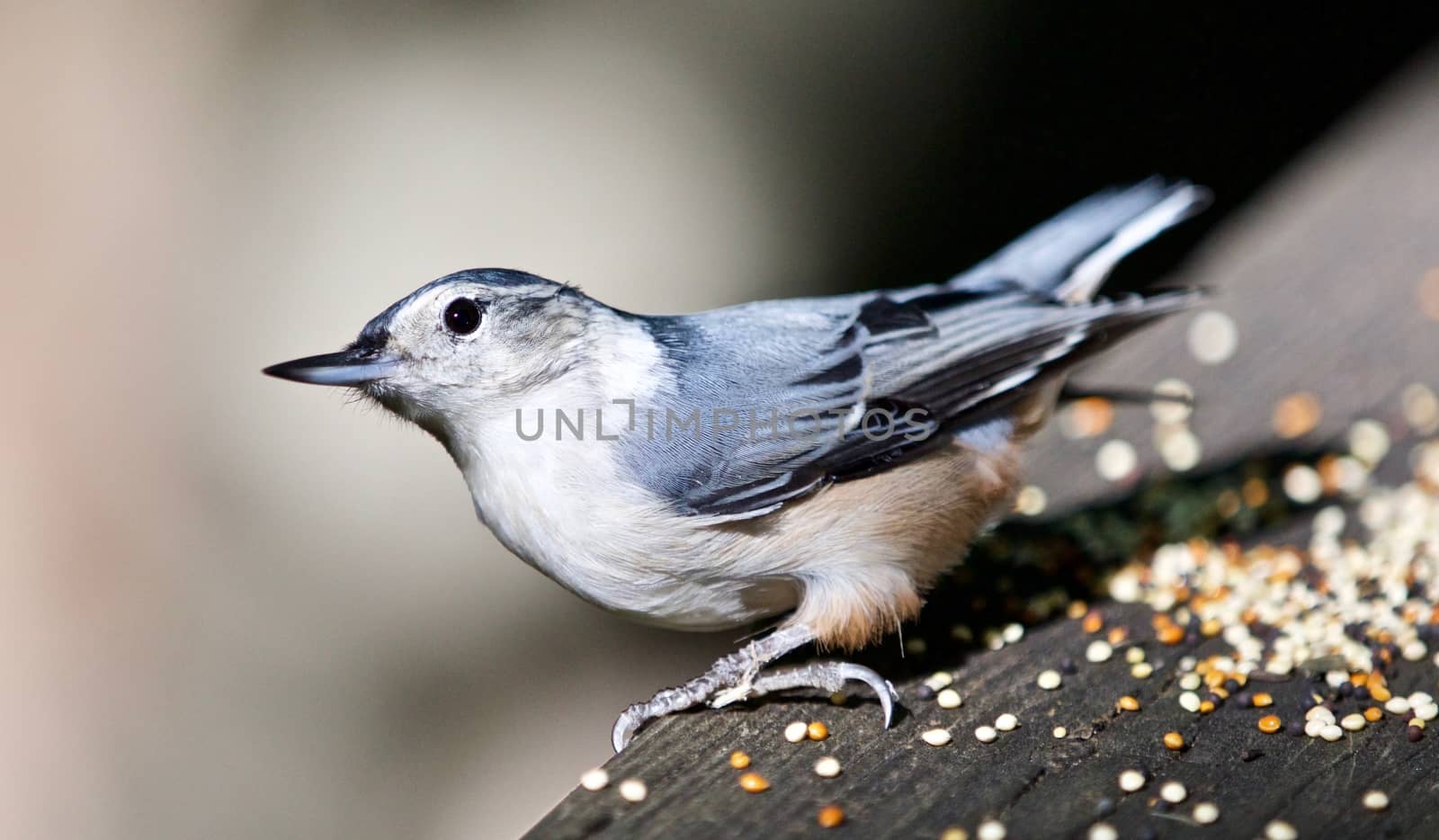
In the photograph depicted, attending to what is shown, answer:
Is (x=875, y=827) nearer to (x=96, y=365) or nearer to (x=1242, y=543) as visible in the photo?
(x=1242, y=543)

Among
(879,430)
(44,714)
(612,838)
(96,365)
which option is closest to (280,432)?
(96,365)

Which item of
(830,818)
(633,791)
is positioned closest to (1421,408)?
(830,818)

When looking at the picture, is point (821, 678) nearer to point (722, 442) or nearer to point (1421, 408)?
point (722, 442)

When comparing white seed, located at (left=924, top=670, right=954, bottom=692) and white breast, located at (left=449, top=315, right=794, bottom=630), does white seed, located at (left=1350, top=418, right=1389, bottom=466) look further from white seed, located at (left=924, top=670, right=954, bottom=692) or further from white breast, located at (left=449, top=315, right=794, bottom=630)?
white breast, located at (left=449, top=315, right=794, bottom=630)

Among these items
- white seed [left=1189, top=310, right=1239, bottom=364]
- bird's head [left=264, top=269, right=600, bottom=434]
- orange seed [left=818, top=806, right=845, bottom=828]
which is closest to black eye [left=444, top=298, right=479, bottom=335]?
bird's head [left=264, top=269, right=600, bottom=434]

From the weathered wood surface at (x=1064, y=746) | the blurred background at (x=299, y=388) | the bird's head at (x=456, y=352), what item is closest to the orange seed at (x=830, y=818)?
the weathered wood surface at (x=1064, y=746)

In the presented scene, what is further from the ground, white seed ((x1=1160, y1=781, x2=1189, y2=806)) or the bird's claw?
the bird's claw
